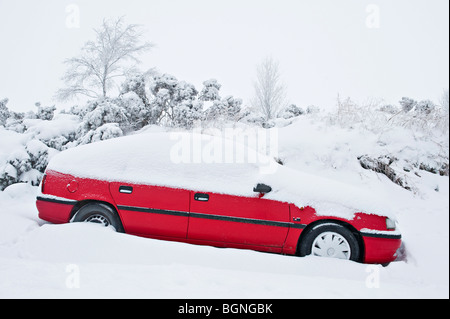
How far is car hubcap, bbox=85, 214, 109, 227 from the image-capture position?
2.91 metres

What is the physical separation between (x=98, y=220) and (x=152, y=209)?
64 cm

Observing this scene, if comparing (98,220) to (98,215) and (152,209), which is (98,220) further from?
(152,209)

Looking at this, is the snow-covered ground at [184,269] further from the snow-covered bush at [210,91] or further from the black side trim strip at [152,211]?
the snow-covered bush at [210,91]

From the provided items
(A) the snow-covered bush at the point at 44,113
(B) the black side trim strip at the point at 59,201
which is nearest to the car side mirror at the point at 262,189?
(B) the black side trim strip at the point at 59,201

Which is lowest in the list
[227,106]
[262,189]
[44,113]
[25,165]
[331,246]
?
[331,246]

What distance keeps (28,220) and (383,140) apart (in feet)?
20.3

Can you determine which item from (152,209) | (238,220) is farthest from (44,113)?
(238,220)

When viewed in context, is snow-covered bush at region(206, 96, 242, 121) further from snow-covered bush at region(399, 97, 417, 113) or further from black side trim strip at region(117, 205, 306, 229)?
black side trim strip at region(117, 205, 306, 229)

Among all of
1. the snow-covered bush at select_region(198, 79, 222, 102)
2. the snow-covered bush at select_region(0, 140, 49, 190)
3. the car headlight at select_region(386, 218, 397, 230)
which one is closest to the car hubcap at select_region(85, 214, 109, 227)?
the car headlight at select_region(386, 218, 397, 230)

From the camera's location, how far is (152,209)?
2850 mm

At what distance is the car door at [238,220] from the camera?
2.74 meters

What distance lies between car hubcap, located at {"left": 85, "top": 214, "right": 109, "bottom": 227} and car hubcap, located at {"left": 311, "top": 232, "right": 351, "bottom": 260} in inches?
89.0
